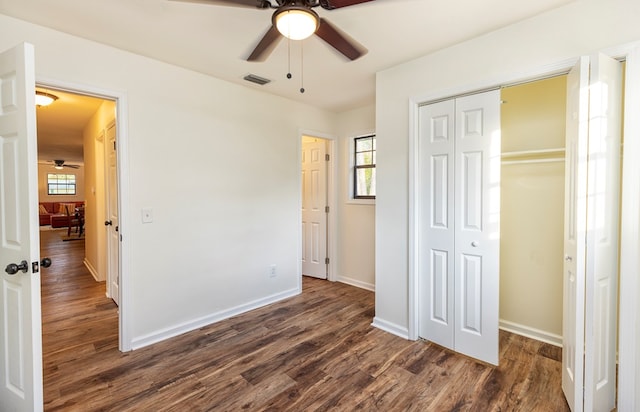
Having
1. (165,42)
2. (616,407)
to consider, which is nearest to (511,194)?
(616,407)

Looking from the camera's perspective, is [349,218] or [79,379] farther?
[349,218]

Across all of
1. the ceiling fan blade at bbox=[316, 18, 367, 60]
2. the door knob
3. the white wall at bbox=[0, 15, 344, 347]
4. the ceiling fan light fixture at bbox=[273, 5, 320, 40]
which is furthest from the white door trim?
the door knob

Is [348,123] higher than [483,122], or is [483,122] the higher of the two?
[348,123]

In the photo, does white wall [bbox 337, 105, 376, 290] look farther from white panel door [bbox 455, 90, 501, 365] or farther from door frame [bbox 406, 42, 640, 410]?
door frame [bbox 406, 42, 640, 410]

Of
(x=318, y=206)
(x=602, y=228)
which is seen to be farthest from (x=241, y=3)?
(x=318, y=206)

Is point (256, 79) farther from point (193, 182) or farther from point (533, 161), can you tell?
Result: point (533, 161)

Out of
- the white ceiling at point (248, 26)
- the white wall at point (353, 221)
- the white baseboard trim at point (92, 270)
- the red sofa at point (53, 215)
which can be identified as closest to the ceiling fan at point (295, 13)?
the white ceiling at point (248, 26)

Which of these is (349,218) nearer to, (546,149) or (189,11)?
(546,149)

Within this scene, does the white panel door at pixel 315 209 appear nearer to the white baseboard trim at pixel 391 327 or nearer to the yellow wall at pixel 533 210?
the white baseboard trim at pixel 391 327

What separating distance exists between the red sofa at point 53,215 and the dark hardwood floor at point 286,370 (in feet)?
30.4

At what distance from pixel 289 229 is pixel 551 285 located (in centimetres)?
284

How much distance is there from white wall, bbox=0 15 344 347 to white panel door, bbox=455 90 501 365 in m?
2.13

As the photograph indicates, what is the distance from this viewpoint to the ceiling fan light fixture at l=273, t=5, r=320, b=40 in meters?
1.42

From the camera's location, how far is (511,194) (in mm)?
2822
